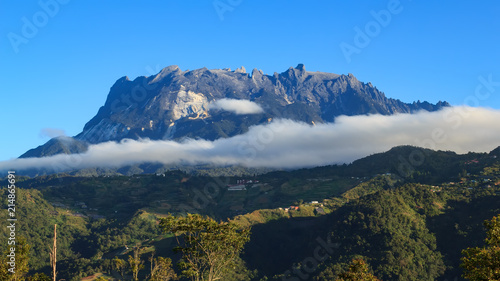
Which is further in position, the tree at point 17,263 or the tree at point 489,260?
the tree at point 17,263

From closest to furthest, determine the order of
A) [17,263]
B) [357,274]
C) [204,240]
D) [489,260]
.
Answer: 1. [489,260]
2. [357,274]
3. [17,263]
4. [204,240]

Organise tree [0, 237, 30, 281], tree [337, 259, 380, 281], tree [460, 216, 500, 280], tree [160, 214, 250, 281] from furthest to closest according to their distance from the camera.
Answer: tree [160, 214, 250, 281], tree [0, 237, 30, 281], tree [337, 259, 380, 281], tree [460, 216, 500, 280]

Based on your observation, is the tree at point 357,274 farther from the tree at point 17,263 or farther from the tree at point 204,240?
the tree at point 17,263

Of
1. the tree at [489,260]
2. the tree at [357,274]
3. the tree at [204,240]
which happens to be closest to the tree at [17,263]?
the tree at [204,240]

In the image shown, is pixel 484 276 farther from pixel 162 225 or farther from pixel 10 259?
pixel 10 259

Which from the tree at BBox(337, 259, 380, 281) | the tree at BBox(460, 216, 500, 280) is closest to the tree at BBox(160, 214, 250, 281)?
the tree at BBox(337, 259, 380, 281)

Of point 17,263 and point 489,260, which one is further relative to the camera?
point 17,263

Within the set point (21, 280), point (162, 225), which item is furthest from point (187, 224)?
point (21, 280)

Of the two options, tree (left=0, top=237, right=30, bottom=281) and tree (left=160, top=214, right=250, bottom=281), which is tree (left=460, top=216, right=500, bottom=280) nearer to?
tree (left=160, top=214, right=250, bottom=281)

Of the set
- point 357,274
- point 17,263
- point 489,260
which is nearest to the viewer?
point 489,260

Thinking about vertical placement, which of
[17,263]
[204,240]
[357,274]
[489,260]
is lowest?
[357,274]

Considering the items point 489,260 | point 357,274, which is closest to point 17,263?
point 357,274

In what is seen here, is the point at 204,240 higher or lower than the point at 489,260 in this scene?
lower

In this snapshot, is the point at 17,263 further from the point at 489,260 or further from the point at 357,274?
the point at 489,260
